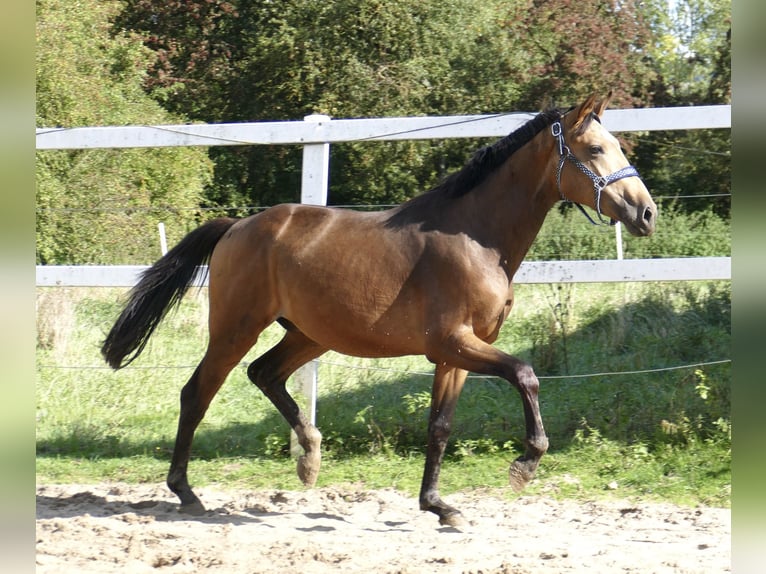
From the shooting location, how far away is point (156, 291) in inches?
210

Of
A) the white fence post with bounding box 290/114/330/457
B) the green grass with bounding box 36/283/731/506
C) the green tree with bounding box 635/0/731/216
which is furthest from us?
the green tree with bounding box 635/0/731/216

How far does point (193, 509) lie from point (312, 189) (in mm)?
2275

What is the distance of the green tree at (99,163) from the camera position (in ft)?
34.1

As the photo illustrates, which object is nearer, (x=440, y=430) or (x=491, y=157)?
(x=491, y=157)

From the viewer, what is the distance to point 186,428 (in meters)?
5.12

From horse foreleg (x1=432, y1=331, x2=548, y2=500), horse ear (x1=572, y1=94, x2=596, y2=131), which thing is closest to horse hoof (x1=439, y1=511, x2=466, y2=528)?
horse foreleg (x1=432, y1=331, x2=548, y2=500)

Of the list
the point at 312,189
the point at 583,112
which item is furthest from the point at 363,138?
the point at 583,112

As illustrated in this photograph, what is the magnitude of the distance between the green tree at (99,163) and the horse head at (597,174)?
5952 mm

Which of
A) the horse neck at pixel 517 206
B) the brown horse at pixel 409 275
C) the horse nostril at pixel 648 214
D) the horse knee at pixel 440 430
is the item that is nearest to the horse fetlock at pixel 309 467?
the brown horse at pixel 409 275

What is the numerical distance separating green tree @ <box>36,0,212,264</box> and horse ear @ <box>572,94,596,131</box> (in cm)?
600

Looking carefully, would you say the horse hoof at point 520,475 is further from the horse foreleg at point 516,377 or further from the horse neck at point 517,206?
the horse neck at point 517,206

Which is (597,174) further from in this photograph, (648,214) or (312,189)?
(312,189)

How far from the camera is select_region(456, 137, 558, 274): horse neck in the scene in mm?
4508

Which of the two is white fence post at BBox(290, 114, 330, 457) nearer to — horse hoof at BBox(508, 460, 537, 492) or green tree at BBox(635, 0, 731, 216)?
horse hoof at BBox(508, 460, 537, 492)
